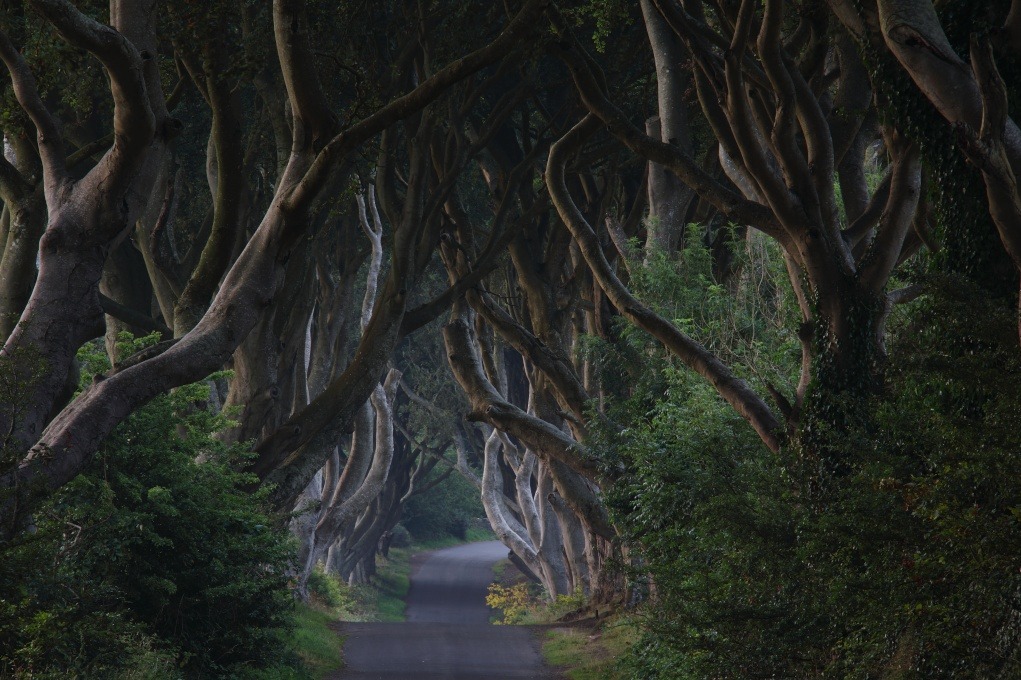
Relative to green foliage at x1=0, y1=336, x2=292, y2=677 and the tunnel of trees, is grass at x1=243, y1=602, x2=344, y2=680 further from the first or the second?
the tunnel of trees

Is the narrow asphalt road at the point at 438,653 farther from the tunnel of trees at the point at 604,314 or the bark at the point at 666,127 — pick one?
the bark at the point at 666,127

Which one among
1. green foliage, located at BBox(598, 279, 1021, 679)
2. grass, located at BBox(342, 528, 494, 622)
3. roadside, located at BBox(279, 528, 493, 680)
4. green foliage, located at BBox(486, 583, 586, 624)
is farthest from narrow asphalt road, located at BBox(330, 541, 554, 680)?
grass, located at BBox(342, 528, 494, 622)

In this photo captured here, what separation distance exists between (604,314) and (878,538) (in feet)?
38.9

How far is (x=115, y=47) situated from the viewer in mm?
9312

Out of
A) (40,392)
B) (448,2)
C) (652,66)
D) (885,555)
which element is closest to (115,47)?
(40,392)

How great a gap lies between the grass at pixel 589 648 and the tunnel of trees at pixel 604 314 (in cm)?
94

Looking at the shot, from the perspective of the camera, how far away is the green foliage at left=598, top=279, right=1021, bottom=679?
591 centimetres

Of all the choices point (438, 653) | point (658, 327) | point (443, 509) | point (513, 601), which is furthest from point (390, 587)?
point (658, 327)

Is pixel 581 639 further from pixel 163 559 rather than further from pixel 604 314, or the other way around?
pixel 163 559

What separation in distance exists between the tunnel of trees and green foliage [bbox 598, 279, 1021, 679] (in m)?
0.03

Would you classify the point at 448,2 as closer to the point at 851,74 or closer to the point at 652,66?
the point at 652,66

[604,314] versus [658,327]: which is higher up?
[604,314]

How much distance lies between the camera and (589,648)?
16.9m

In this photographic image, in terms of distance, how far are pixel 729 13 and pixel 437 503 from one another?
46.0 meters
